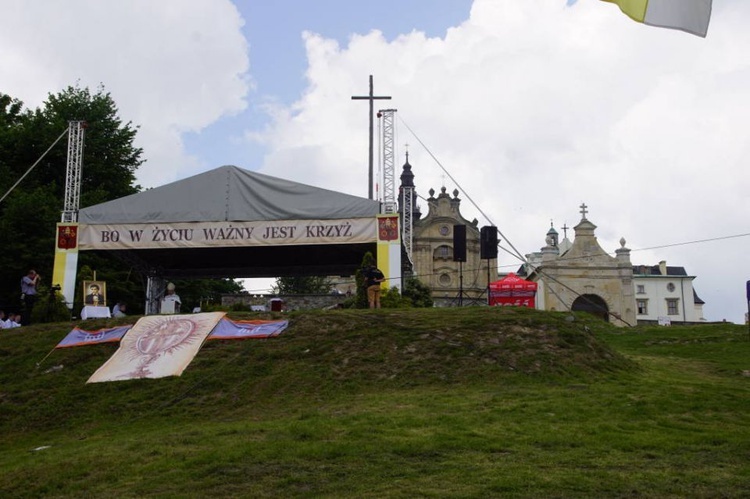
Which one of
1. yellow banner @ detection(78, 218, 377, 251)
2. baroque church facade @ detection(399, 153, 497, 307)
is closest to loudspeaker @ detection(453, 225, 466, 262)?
yellow banner @ detection(78, 218, 377, 251)

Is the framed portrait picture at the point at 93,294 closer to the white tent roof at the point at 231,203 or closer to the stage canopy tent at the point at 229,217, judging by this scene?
the stage canopy tent at the point at 229,217

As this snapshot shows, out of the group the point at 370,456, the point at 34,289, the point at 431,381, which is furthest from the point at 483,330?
the point at 34,289

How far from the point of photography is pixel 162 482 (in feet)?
31.5

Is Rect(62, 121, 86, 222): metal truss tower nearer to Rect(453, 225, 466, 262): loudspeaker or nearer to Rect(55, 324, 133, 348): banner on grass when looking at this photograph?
Rect(55, 324, 133, 348): banner on grass

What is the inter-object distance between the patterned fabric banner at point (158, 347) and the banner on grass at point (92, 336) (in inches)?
11.2

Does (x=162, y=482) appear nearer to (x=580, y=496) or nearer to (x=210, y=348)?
(x=580, y=496)

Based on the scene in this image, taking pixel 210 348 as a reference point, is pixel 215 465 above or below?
below

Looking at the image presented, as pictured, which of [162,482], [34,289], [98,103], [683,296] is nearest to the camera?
[162,482]

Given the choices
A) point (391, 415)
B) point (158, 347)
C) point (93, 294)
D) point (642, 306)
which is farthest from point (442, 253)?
point (391, 415)

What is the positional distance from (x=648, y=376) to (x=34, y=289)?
52.1ft

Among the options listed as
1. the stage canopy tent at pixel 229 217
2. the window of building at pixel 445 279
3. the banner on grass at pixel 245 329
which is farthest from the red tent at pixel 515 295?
the window of building at pixel 445 279

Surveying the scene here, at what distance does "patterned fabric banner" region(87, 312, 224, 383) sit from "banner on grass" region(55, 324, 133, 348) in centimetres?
28

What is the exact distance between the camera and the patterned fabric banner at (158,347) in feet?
53.1

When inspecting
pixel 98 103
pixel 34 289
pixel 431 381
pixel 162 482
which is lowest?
pixel 162 482
